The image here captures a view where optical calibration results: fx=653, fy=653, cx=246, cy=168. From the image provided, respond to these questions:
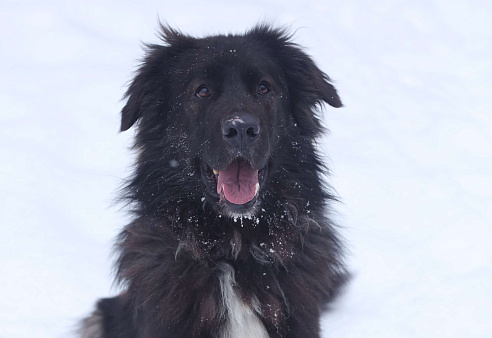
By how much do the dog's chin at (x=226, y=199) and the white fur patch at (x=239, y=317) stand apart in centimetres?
50

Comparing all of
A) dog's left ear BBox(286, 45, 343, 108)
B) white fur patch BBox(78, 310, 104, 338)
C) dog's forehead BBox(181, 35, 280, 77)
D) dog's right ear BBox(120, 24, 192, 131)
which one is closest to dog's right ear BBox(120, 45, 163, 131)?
dog's right ear BBox(120, 24, 192, 131)

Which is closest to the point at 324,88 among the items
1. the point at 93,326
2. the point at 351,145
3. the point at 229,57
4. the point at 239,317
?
the point at 229,57

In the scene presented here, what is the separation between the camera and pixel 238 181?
4.25 metres

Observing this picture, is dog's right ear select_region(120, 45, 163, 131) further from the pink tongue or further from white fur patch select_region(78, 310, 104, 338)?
white fur patch select_region(78, 310, 104, 338)

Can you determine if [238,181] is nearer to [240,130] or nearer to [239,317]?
[240,130]

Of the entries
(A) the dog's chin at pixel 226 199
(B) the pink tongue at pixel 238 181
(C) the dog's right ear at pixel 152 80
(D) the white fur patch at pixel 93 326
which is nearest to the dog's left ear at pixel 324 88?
(A) the dog's chin at pixel 226 199

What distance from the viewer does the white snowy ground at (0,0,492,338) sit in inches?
231

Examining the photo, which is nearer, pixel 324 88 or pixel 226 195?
pixel 226 195

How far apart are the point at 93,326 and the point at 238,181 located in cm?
201

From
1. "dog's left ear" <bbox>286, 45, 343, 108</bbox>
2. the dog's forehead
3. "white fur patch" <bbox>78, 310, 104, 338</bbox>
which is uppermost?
the dog's forehead

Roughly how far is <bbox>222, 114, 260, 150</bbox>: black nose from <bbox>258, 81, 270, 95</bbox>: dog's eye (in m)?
0.46

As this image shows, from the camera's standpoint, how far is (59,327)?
18.1 ft

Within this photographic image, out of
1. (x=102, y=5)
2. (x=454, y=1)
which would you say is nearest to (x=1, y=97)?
(x=102, y=5)

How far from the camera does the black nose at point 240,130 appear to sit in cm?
406
